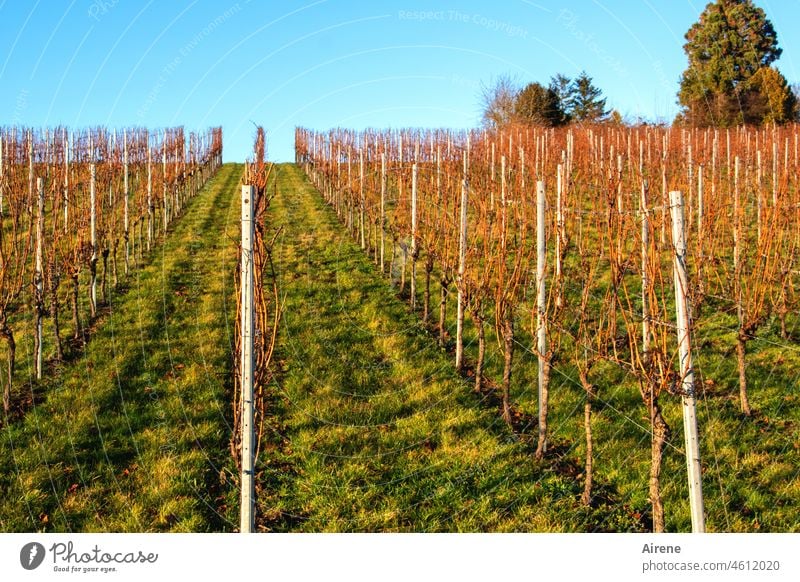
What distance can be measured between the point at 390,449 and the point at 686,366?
294 centimetres

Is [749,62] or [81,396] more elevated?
[749,62]

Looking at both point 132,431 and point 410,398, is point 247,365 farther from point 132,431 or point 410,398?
point 410,398

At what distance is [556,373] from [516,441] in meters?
1.87

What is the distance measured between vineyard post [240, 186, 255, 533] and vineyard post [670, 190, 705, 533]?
264 centimetres

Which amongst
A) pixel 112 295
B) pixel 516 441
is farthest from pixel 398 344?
pixel 112 295

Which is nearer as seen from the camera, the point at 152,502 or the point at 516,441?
the point at 152,502

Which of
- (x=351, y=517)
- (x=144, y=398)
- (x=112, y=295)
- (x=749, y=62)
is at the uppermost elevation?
(x=749, y=62)

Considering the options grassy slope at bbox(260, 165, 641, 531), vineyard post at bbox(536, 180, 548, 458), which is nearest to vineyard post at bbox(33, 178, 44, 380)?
grassy slope at bbox(260, 165, 641, 531)

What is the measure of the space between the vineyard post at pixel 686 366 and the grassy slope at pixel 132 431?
3007 mm

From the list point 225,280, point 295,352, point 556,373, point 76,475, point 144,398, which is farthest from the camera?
point 225,280

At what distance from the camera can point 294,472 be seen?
595 centimetres

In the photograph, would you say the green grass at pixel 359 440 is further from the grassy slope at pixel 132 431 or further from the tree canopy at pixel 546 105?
the tree canopy at pixel 546 105

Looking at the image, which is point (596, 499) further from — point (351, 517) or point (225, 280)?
point (225, 280)

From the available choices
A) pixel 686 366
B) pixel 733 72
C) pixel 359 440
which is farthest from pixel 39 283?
pixel 733 72
